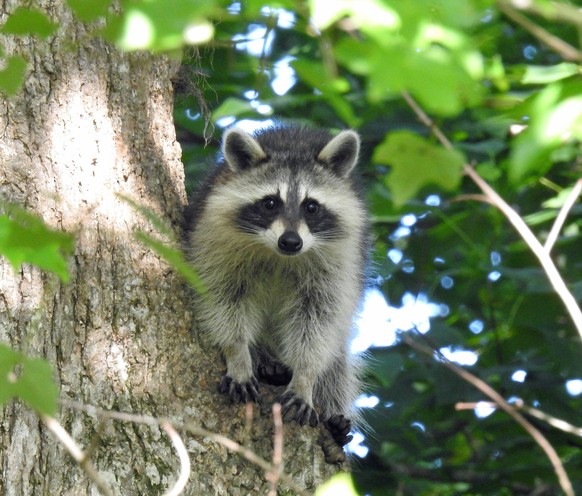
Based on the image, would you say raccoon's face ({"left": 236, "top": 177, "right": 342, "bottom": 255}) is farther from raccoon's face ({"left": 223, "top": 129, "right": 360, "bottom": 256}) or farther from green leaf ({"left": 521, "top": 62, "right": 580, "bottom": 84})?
green leaf ({"left": 521, "top": 62, "right": 580, "bottom": 84})

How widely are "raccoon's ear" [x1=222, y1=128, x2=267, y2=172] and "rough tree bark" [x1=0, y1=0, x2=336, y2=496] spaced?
68 centimetres

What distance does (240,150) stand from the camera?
467 centimetres

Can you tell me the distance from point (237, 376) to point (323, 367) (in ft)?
2.51

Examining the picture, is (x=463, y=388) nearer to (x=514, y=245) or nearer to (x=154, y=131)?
(x=514, y=245)

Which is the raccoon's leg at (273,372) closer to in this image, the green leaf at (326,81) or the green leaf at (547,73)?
the green leaf at (547,73)

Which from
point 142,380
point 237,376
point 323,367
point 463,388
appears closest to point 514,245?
point 463,388

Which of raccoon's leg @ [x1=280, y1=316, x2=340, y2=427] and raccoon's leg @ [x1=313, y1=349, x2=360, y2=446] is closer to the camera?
raccoon's leg @ [x1=280, y1=316, x2=340, y2=427]

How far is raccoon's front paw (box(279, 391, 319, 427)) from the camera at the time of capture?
3920 mm

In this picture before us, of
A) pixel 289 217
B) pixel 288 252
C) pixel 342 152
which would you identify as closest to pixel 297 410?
pixel 288 252

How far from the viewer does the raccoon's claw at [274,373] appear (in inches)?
177

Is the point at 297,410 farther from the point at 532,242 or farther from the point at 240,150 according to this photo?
the point at 532,242

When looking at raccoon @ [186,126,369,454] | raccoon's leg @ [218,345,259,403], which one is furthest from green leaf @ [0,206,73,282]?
raccoon @ [186,126,369,454]

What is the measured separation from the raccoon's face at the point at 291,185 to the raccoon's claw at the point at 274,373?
0.66 meters

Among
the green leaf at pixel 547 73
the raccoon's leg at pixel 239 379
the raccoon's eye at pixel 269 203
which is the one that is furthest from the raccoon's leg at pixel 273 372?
the green leaf at pixel 547 73
